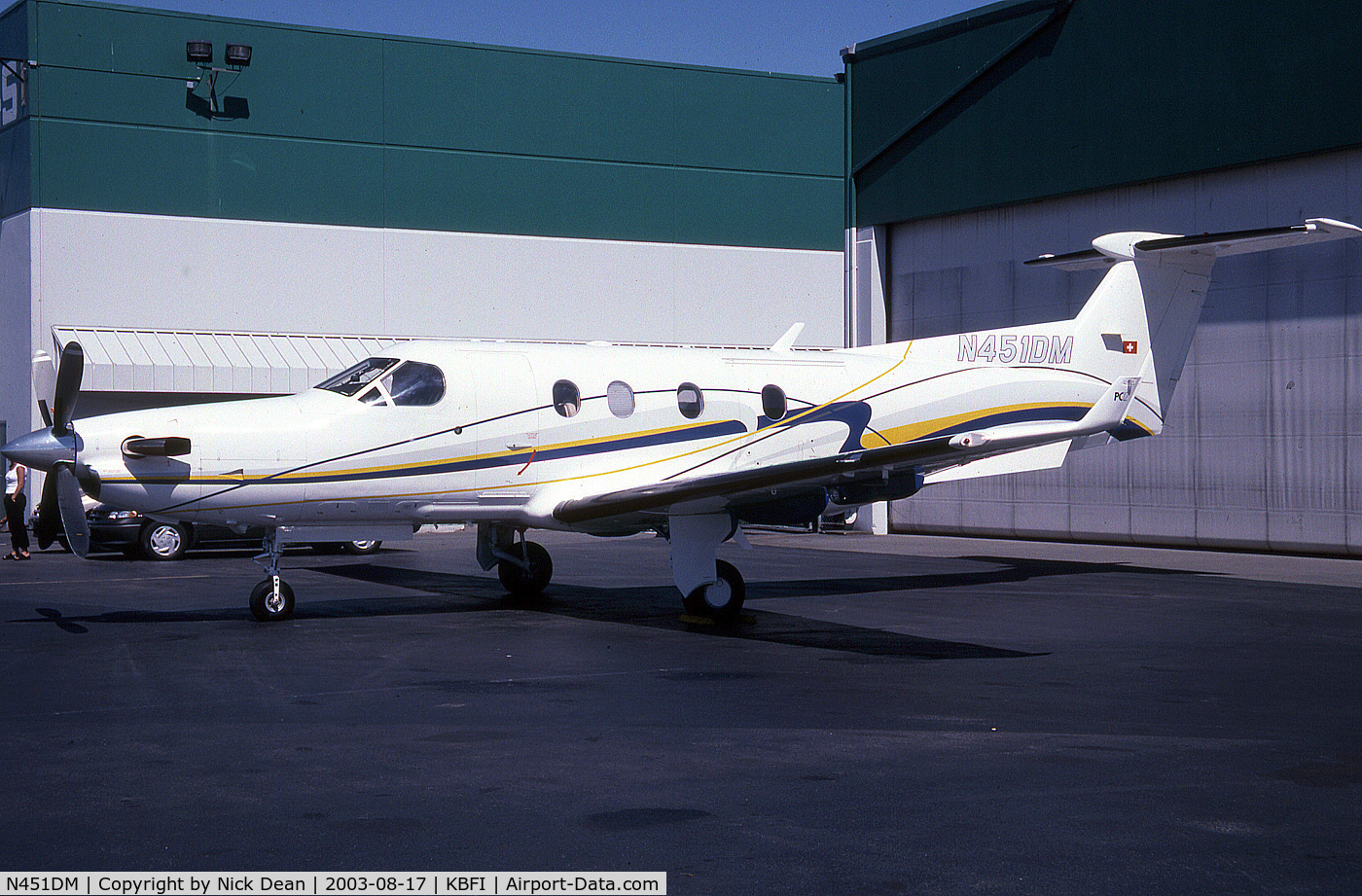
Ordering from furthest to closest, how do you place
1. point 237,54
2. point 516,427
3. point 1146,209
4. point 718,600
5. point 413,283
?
point 413,283
point 237,54
point 1146,209
point 516,427
point 718,600

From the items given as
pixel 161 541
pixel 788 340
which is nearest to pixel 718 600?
pixel 788 340

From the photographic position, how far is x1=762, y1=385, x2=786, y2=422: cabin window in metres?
15.1

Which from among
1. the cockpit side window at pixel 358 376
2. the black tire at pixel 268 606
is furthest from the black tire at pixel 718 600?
the black tire at pixel 268 606

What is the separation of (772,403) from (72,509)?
7490 mm

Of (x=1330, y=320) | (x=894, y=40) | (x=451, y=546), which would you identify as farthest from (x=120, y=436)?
(x=894, y=40)

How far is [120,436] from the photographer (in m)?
12.1

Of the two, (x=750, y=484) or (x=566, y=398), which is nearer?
→ (x=750, y=484)

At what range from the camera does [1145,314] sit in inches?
696

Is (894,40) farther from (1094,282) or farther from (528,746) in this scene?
(528,746)

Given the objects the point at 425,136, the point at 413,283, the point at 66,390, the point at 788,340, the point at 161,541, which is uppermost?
the point at 425,136

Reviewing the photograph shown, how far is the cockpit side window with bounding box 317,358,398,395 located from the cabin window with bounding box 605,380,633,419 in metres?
2.33

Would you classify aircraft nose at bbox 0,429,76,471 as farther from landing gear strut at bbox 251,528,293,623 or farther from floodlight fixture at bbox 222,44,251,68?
floodlight fixture at bbox 222,44,251,68

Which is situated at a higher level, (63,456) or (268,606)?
(63,456)

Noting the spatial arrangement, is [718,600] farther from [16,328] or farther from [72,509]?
[16,328]
